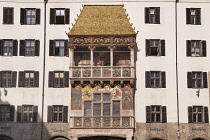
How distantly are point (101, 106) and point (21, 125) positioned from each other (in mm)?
8638

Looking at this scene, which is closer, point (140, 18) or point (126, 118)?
point (126, 118)

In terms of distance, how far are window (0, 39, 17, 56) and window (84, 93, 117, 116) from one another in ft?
32.0

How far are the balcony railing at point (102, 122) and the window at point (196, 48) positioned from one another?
32.1ft

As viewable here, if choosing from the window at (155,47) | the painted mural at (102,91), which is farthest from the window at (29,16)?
the window at (155,47)

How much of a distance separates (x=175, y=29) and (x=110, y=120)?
12.2 meters

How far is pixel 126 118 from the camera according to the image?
48.7 meters

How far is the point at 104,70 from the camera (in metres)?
49.4

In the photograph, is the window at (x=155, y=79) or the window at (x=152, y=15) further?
the window at (x=152, y=15)

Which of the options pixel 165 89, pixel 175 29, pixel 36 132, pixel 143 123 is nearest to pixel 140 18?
pixel 175 29

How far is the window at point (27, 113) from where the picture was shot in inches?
1981

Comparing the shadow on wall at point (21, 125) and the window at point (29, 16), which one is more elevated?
the window at point (29, 16)

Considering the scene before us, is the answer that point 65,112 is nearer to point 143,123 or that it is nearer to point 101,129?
point 101,129

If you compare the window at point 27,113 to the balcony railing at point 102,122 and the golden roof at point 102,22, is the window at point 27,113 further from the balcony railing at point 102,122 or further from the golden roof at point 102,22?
the golden roof at point 102,22

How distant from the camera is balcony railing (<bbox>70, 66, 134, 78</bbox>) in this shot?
49.3 metres
